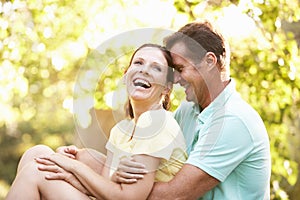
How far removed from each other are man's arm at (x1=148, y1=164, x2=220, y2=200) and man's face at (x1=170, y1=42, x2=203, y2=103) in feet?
1.19

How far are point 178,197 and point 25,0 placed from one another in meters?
2.66

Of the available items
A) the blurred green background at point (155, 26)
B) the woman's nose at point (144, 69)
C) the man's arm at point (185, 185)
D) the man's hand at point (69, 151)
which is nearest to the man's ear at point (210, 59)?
the woman's nose at point (144, 69)

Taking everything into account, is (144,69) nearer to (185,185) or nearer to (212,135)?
(212,135)

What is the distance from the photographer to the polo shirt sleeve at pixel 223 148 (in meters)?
2.46

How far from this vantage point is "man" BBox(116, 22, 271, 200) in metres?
2.45

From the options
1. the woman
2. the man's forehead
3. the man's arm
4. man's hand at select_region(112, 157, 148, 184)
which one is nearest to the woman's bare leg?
the woman

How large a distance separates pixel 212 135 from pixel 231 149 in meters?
0.08

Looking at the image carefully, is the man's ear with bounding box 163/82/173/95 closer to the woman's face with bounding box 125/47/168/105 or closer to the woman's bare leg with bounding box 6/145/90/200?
the woman's face with bounding box 125/47/168/105

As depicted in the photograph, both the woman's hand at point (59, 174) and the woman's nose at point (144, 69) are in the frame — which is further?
the woman's nose at point (144, 69)

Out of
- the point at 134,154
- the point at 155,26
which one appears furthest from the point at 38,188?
the point at 155,26

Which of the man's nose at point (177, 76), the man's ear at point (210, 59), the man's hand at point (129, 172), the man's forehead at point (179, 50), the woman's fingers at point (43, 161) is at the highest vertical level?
the man's forehead at point (179, 50)

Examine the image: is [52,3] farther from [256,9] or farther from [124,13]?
[256,9]

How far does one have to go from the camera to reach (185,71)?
8.68 feet

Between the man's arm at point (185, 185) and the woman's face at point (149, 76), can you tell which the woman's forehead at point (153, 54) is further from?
the man's arm at point (185, 185)
